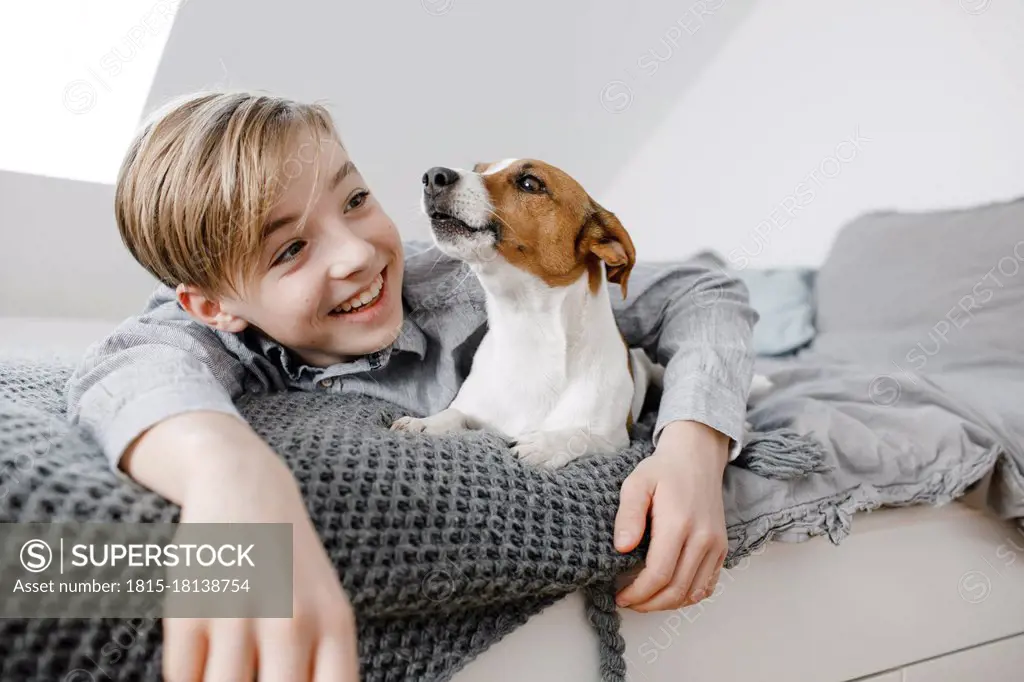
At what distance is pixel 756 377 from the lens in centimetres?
134

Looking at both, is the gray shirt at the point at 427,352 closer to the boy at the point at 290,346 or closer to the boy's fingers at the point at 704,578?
the boy at the point at 290,346

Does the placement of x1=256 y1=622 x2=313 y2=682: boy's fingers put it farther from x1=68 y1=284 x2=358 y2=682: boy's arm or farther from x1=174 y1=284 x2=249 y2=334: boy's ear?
x1=174 y1=284 x2=249 y2=334: boy's ear

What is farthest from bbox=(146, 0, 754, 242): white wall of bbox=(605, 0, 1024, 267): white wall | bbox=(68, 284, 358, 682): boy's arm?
bbox=(68, 284, 358, 682): boy's arm

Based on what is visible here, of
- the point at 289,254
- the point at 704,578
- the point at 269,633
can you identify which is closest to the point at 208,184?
the point at 289,254

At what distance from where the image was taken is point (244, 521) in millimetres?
469

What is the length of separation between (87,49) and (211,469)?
1.86 m

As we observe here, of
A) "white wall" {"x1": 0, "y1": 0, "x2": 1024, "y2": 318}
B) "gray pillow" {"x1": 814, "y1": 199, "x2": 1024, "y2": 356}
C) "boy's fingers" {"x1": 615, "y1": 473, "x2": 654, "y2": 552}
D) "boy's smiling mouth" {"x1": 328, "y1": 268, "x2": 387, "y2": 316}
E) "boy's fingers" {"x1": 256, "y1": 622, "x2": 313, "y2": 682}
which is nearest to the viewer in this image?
"boy's fingers" {"x1": 256, "y1": 622, "x2": 313, "y2": 682}

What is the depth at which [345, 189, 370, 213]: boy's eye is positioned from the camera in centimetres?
92

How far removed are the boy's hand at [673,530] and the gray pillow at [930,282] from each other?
3.58ft

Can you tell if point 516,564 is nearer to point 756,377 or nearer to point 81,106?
point 756,377

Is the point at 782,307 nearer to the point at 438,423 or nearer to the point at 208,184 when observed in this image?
the point at 438,423

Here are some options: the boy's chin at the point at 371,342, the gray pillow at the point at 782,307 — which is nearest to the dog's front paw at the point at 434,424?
the boy's chin at the point at 371,342

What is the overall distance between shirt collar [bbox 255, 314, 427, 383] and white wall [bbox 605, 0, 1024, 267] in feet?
4.79

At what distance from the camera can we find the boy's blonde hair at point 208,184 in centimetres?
83
